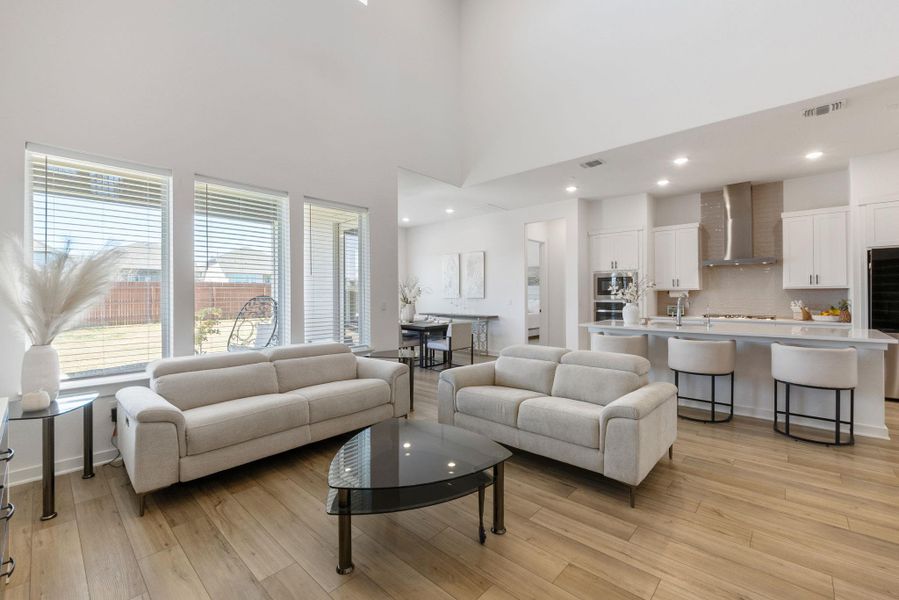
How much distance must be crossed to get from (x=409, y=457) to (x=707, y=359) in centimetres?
314

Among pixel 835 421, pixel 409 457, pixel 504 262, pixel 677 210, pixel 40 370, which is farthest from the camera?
pixel 504 262

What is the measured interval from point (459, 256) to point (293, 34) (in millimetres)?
5131

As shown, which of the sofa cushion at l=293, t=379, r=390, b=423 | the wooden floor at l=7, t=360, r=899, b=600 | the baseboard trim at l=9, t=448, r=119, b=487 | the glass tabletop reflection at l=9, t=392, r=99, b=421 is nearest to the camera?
the wooden floor at l=7, t=360, r=899, b=600

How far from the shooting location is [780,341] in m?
3.65

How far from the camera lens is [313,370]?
366cm

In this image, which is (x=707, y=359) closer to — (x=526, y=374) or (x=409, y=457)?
(x=526, y=374)

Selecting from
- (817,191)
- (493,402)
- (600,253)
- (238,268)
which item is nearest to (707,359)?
(493,402)

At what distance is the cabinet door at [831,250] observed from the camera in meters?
5.19

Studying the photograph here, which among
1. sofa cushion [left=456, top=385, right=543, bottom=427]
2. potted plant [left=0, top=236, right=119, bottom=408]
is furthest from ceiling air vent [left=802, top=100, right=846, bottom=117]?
potted plant [left=0, top=236, right=119, bottom=408]

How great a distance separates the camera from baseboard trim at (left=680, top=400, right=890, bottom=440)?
11.1ft

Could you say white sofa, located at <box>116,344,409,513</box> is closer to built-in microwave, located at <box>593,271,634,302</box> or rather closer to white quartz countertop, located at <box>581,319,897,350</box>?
white quartz countertop, located at <box>581,319,897,350</box>

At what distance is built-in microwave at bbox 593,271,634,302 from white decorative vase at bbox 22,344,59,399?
6.66m

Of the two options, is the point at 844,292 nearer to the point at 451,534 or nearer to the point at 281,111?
the point at 451,534

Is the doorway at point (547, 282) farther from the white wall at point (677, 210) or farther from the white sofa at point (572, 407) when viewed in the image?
the white sofa at point (572, 407)
